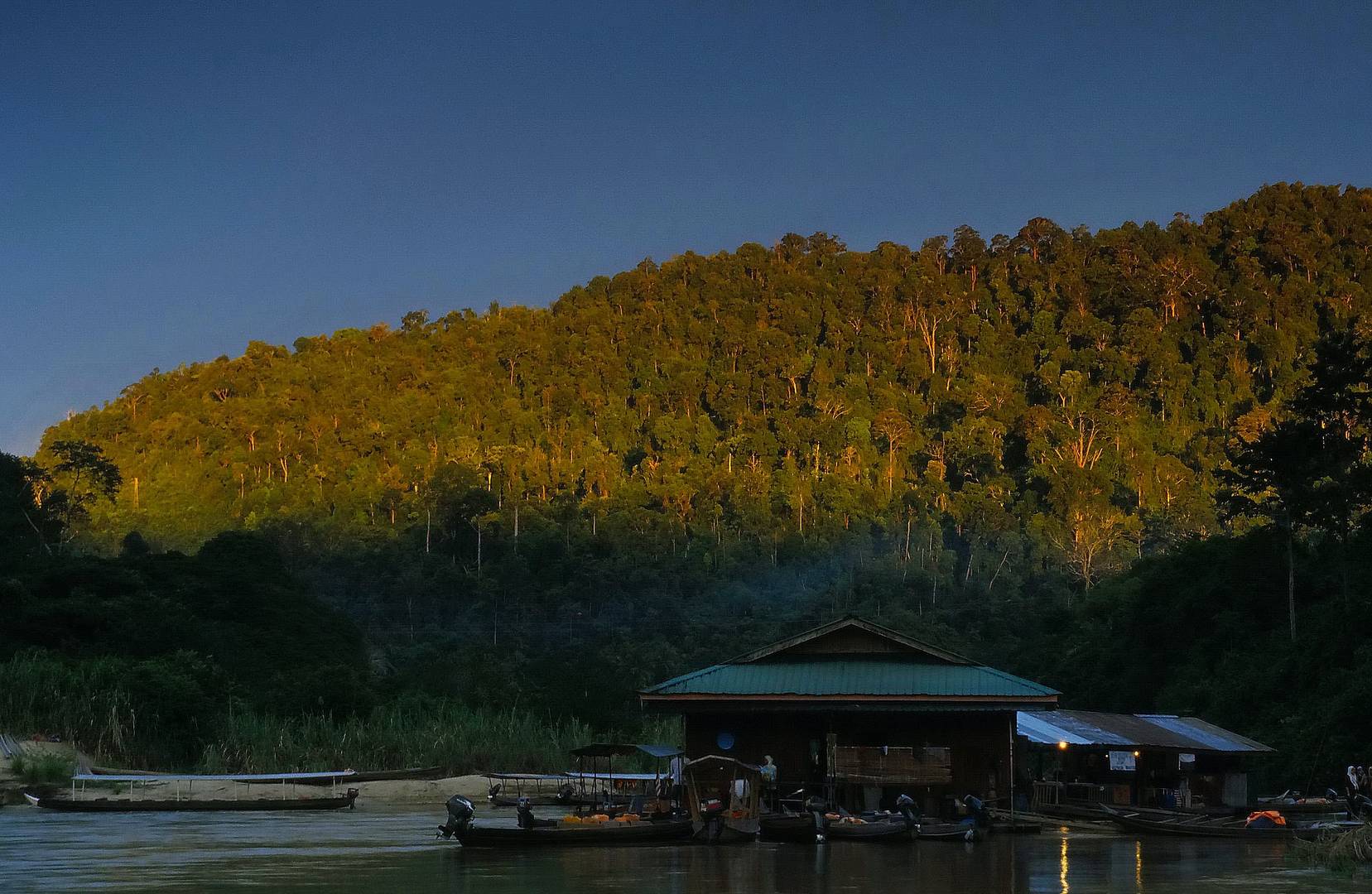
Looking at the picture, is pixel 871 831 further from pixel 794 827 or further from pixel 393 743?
pixel 393 743

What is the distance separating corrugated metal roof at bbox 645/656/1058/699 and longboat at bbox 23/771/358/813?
35.2 ft

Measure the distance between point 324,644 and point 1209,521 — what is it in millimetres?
48813

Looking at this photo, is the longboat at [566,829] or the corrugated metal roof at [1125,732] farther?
the corrugated metal roof at [1125,732]

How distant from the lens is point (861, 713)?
26.5 m

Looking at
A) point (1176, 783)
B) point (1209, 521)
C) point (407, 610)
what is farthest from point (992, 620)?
point (1176, 783)

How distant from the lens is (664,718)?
1988 inches

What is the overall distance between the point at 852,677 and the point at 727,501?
207 feet

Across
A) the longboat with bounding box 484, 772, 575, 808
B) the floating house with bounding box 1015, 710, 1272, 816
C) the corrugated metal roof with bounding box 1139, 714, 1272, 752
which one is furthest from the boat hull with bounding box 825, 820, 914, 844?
the longboat with bounding box 484, 772, 575, 808

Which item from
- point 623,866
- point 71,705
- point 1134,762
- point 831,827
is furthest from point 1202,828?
point 71,705

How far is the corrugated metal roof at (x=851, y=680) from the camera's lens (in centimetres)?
2589

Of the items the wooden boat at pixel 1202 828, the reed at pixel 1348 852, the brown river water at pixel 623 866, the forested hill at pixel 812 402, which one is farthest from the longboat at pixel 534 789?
the forested hill at pixel 812 402

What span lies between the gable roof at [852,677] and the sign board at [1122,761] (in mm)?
4075

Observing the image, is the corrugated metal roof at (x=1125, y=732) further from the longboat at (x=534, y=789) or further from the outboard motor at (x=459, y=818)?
the outboard motor at (x=459, y=818)

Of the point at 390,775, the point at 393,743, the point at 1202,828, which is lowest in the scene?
the point at 390,775
